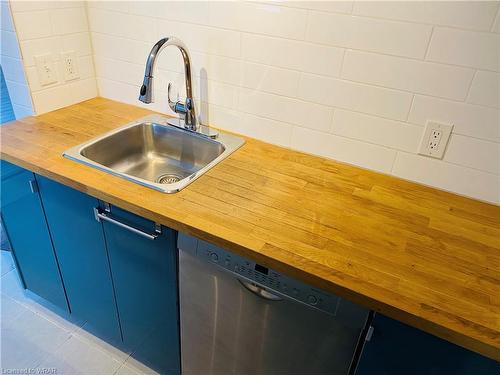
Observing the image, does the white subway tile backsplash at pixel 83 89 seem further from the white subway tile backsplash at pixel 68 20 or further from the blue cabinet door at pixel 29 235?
the blue cabinet door at pixel 29 235

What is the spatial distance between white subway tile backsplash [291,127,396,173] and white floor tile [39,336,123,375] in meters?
1.20

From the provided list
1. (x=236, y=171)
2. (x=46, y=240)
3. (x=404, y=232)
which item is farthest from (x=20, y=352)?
(x=404, y=232)

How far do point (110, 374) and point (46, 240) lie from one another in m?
0.61

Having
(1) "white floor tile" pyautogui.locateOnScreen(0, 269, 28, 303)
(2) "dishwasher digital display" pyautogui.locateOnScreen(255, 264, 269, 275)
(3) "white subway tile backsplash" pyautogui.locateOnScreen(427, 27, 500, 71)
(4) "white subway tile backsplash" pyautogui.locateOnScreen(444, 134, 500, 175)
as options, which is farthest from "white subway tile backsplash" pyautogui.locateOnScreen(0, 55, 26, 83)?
(4) "white subway tile backsplash" pyautogui.locateOnScreen(444, 134, 500, 175)

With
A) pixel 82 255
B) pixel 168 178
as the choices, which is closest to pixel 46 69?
pixel 168 178

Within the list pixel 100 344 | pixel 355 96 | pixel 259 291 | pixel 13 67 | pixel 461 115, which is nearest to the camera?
pixel 259 291

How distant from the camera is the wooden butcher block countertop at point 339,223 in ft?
2.60

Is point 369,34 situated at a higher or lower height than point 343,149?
higher

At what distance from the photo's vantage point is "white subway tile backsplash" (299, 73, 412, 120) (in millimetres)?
1150

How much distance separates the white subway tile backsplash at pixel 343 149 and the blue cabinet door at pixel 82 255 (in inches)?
29.6

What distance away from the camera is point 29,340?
5.30 ft

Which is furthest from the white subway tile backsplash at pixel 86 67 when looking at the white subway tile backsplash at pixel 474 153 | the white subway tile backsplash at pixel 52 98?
the white subway tile backsplash at pixel 474 153

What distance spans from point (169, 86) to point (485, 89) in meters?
1.03

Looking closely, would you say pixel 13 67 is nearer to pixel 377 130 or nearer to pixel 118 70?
pixel 118 70
